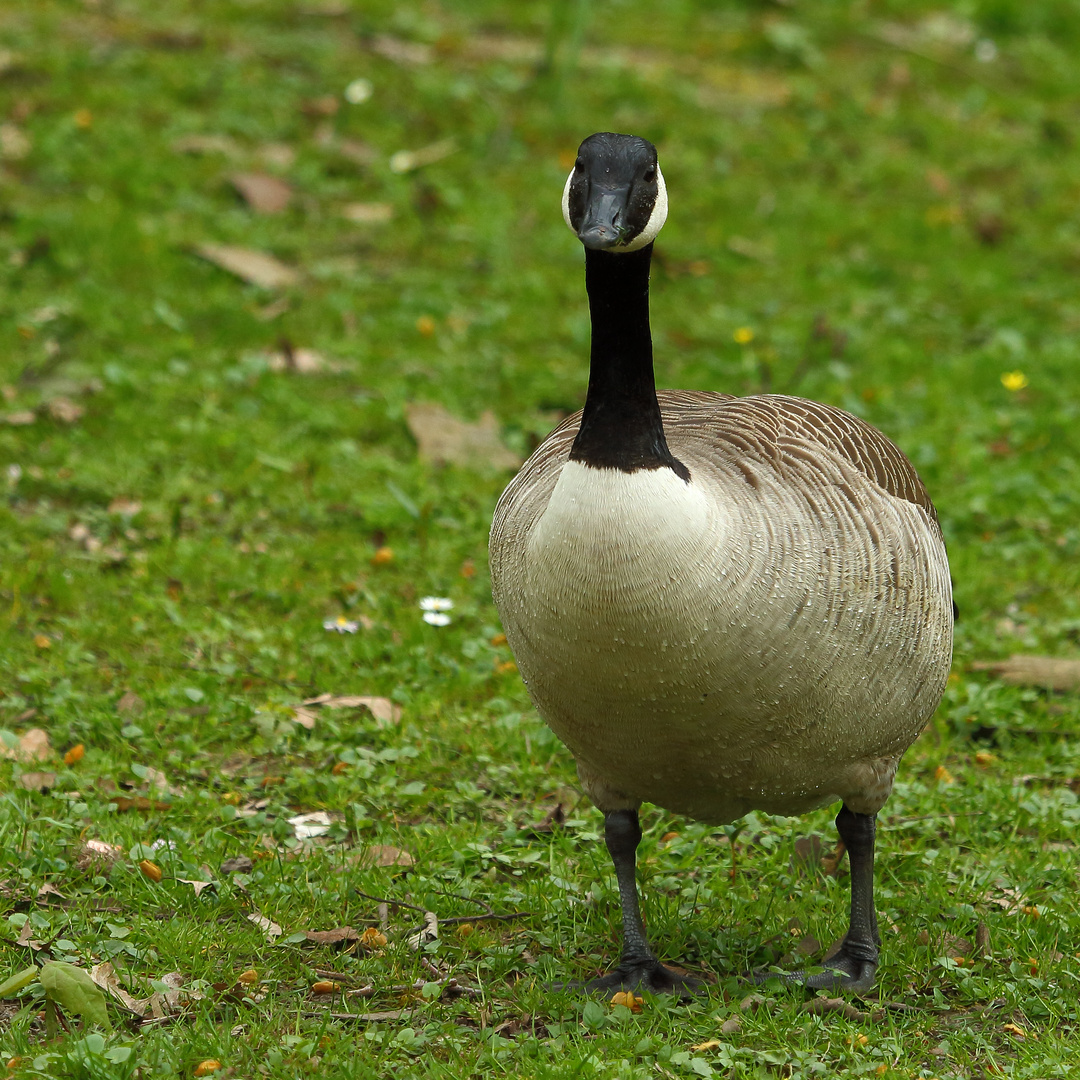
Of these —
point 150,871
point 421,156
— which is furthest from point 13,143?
point 150,871

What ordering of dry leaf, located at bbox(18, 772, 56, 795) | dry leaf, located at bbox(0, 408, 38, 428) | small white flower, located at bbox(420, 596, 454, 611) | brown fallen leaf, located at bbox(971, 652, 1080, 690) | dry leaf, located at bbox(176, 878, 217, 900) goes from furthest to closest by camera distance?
dry leaf, located at bbox(0, 408, 38, 428)
small white flower, located at bbox(420, 596, 454, 611)
brown fallen leaf, located at bbox(971, 652, 1080, 690)
dry leaf, located at bbox(18, 772, 56, 795)
dry leaf, located at bbox(176, 878, 217, 900)

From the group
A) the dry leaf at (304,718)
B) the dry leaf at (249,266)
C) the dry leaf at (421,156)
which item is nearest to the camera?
the dry leaf at (304,718)

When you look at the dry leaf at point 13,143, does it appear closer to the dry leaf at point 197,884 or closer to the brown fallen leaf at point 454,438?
the brown fallen leaf at point 454,438

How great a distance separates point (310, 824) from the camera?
473cm

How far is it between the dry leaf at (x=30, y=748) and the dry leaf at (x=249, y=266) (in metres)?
4.03

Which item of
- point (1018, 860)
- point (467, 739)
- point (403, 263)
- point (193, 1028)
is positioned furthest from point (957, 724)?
point (403, 263)

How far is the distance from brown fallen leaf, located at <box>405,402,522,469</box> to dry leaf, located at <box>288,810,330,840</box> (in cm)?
264

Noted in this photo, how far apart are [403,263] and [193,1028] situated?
20.1 ft

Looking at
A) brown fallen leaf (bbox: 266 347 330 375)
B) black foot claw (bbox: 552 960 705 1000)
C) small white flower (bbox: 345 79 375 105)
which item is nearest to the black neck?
black foot claw (bbox: 552 960 705 1000)

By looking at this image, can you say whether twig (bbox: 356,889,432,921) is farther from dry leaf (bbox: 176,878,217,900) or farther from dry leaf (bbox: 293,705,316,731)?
dry leaf (bbox: 293,705,316,731)

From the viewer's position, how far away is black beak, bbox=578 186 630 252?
3.30m

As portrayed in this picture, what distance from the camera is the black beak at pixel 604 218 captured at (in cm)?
330

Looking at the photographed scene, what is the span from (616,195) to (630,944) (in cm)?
203

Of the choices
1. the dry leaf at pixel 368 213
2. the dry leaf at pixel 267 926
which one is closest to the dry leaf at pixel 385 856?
the dry leaf at pixel 267 926
